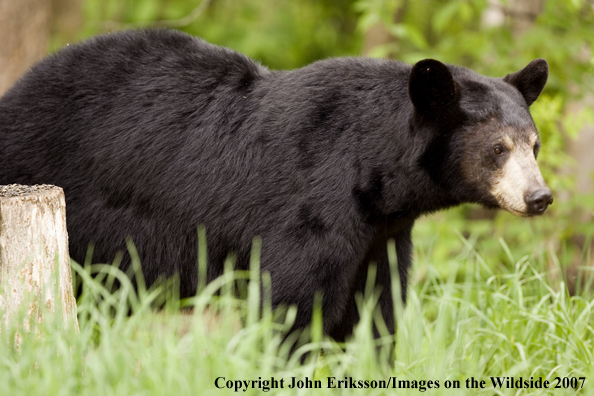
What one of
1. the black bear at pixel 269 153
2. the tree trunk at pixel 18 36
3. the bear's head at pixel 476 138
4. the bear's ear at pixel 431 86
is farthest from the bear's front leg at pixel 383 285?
the tree trunk at pixel 18 36

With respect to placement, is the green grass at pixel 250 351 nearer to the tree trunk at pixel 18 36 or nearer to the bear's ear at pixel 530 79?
the bear's ear at pixel 530 79

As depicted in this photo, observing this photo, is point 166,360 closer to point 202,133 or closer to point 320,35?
point 202,133

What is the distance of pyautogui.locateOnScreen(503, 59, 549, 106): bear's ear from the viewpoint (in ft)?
11.3

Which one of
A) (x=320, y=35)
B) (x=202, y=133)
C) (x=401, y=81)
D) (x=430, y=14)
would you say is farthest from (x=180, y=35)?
(x=430, y=14)

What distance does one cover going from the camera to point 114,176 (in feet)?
11.7

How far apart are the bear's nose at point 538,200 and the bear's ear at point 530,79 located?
689 mm

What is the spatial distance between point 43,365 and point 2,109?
5.98 feet

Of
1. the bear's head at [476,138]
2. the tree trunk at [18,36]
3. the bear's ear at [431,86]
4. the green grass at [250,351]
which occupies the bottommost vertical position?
the green grass at [250,351]

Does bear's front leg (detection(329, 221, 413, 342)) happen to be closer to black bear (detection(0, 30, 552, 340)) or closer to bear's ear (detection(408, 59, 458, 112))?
black bear (detection(0, 30, 552, 340))

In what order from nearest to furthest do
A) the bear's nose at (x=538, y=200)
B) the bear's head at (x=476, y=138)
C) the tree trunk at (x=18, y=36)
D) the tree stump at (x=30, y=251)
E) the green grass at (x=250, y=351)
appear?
the green grass at (x=250, y=351), the tree stump at (x=30, y=251), the bear's nose at (x=538, y=200), the bear's head at (x=476, y=138), the tree trunk at (x=18, y=36)

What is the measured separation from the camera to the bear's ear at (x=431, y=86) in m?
3.08

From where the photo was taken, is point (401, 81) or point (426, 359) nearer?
point (426, 359)

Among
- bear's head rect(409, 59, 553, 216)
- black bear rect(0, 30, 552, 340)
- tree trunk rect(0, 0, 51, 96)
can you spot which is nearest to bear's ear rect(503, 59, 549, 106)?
black bear rect(0, 30, 552, 340)

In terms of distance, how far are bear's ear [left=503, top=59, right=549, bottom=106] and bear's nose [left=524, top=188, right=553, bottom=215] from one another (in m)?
0.69
